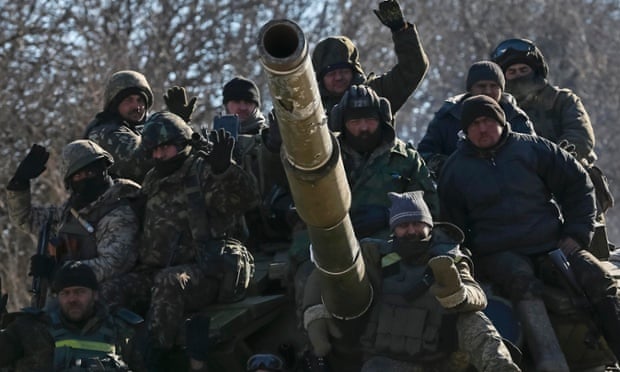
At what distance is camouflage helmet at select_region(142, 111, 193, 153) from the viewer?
14172 mm

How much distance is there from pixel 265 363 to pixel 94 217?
212 cm

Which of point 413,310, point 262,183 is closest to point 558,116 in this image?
point 262,183

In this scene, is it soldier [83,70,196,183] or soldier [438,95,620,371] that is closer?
soldier [438,95,620,371]

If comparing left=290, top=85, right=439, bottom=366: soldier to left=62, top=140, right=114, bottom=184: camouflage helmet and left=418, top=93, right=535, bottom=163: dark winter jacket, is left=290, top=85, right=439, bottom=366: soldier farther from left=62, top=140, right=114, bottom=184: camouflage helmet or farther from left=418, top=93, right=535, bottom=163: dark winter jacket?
left=62, top=140, right=114, bottom=184: camouflage helmet

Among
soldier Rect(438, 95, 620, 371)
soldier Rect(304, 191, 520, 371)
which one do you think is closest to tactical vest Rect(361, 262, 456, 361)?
soldier Rect(304, 191, 520, 371)

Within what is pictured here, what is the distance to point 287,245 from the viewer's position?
1511 centimetres

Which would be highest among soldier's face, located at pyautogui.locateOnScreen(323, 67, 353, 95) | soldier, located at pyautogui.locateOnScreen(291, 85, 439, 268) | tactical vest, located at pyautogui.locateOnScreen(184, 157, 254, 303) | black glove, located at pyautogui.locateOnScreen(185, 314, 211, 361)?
soldier's face, located at pyautogui.locateOnScreen(323, 67, 353, 95)

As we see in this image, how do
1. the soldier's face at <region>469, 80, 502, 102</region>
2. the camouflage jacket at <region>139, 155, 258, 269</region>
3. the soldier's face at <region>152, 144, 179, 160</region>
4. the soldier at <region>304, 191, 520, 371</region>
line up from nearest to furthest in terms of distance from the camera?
the soldier at <region>304, 191, 520, 371</region>
the camouflage jacket at <region>139, 155, 258, 269</region>
the soldier's face at <region>152, 144, 179, 160</region>
the soldier's face at <region>469, 80, 502, 102</region>

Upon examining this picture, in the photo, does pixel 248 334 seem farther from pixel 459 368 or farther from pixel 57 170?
pixel 57 170

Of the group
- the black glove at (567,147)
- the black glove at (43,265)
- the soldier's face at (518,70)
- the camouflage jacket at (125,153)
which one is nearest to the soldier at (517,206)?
the black glove at (567,147)

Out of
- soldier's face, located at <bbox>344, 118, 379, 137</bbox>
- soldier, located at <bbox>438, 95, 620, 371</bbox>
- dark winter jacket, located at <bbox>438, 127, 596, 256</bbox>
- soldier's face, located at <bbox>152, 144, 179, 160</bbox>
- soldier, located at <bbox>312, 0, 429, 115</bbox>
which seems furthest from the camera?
soldier, located at <bbox>312, 0, 429, 115</bbox>

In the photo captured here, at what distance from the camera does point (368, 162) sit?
542 inches

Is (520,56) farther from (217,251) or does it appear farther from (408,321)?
(408,321)

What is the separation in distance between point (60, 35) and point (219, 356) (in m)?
17.8
